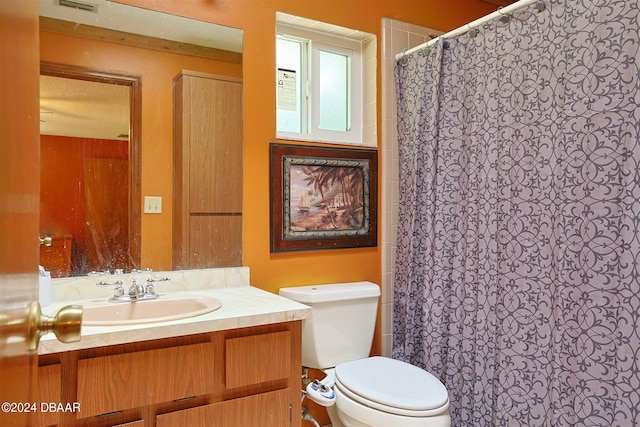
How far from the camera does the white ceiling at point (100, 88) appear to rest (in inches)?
59.0

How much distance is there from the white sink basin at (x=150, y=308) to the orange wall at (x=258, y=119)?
0.68 ft

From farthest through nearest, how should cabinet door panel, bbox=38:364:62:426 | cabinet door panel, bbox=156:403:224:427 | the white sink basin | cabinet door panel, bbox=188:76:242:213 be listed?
1. cabinet door panel, bbox=188:76:242:213
2. the white sink basin
3. cabinet door panel, bbox=156:403:224:427
4. cabinet door panel, bbox=38:364:62:426

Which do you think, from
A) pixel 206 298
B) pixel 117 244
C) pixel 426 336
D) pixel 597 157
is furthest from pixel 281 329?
pixel 597 157

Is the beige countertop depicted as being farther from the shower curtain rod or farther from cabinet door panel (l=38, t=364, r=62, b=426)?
the shower curtain rod

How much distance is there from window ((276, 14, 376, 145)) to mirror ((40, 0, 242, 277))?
47 centimetres

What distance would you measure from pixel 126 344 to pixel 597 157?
1.52 meters

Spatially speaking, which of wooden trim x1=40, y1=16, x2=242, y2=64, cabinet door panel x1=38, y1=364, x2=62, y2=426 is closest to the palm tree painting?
wooden trim x1=40, y1=16, x2=242, y2=64

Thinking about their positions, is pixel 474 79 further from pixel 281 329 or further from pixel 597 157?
pixel 281 329

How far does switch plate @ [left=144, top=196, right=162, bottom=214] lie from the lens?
1675 mm

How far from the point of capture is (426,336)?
1.97m

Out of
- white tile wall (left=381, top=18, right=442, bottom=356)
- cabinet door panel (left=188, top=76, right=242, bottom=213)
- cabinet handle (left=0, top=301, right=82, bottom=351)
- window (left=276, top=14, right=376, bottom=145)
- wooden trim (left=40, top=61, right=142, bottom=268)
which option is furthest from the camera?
white tile wall (left=381, top=18, right=442, bottom=356)

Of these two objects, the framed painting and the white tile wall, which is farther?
the white tile wall

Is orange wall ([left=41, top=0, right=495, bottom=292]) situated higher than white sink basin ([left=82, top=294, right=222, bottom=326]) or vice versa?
orange wall ([left=41, top=0, right=495, bottom=292])

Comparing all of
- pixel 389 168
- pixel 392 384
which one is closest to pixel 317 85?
pixel 389 168
